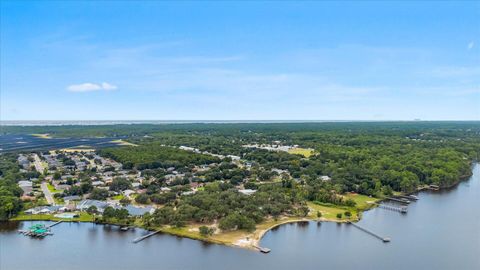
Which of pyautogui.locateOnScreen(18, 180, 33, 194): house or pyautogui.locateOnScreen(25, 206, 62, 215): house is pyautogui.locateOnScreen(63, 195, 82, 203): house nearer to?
pyautogui.locateOnScreen(25, 206, 62, 215): house

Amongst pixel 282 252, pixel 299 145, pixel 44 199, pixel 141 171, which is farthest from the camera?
pixel 299 145

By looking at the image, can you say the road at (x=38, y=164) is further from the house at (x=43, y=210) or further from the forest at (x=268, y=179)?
the house at (x=43, y=210)

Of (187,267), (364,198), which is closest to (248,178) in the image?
(364,198)

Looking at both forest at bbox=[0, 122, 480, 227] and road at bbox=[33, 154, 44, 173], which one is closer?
forest at bbox=[0, 122, 480, 227]

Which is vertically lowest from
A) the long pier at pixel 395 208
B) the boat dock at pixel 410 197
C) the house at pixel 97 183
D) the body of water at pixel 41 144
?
the long pier at pixel 395 208

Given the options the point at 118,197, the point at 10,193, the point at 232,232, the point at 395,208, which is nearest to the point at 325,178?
the point at 395,208

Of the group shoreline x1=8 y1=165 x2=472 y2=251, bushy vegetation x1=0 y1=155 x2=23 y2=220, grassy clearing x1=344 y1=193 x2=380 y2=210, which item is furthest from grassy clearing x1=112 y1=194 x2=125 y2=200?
grassy clearing x1=344 y1=193 x2=380 y2=210

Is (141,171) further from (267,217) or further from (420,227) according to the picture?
(420,227)

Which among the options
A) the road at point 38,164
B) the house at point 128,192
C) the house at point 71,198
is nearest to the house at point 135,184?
the house at point 128,192
